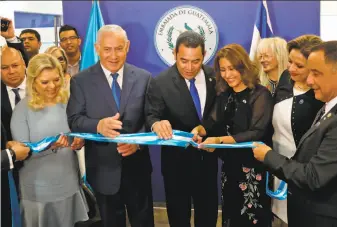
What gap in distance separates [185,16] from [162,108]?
1.84 meters

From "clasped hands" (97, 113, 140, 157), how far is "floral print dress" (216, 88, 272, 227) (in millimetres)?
659

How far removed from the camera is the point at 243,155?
2.96 metres

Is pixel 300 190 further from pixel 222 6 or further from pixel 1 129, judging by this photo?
pixel 222 6

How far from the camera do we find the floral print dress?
2916 mm

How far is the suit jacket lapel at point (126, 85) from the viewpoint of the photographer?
298 cm

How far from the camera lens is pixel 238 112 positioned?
2928 millimetres

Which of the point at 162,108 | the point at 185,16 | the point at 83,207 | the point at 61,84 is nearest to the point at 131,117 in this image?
the point at 162,108

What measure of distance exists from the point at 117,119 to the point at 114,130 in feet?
0.26

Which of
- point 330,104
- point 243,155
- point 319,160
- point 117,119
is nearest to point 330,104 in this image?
point 330,104

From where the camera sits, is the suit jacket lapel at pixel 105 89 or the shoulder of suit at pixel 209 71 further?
the shoulder of suit at pixel 209 71

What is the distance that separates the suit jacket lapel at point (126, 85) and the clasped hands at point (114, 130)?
0.11 m

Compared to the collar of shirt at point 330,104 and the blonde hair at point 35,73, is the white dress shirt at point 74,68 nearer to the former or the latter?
the blonde hair at point 35,73

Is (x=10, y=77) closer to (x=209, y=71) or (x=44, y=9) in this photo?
(x=209, y=71)

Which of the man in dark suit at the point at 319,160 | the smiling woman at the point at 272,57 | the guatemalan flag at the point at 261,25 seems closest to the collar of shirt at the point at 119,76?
the man in dark suit at the point at 319,160
